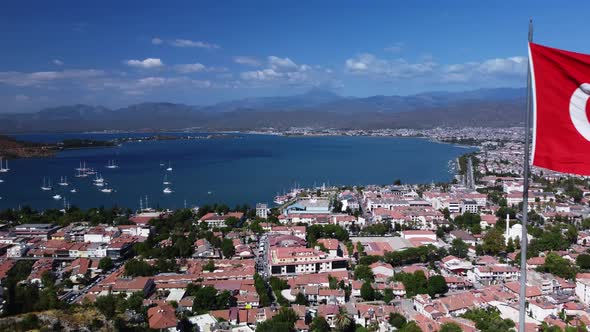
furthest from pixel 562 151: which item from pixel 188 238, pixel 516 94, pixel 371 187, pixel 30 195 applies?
pixel 516 94

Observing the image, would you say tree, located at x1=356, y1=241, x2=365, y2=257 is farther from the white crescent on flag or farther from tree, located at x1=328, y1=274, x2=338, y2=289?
the white crescent on flag

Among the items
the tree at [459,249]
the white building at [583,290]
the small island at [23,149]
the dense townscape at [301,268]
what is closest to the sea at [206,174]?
the small island at [23,149]

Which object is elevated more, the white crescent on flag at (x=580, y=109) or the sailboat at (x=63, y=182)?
the white crescent on flag at (x=580, y=109)

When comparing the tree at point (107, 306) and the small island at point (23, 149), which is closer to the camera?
the tree at point (107, 306)

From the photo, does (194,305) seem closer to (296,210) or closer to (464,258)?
(464,258)

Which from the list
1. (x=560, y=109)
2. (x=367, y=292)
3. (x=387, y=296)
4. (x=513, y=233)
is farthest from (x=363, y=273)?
(x=560, y=109)

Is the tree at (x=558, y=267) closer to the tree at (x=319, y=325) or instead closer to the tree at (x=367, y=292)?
the tree at (x=367, y=292)

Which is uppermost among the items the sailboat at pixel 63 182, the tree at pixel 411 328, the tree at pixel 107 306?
the tree at pixel 107 306
